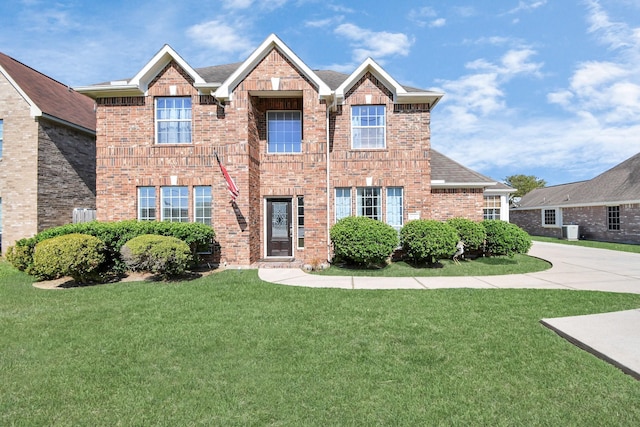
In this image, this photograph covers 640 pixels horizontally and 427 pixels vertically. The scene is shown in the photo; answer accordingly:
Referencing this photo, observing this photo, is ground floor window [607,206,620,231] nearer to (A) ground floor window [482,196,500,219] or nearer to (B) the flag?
(A) ground floor window [482,196,500,219]

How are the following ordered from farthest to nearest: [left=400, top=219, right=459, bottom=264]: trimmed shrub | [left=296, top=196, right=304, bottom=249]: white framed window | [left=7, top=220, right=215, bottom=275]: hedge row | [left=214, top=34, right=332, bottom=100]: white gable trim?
1. [left=296, top=196, right=304, bottom=249]: white framed window
2. [left=214, top=34, right=332, bottom=100]: white gable trim
3. [left=400, top=219, right=459, bottom=264]: trimmed shrub
4. [left=7, top=220, right=215, bottom=275]: hedge row

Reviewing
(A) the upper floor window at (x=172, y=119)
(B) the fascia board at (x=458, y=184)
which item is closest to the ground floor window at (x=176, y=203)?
(A) the upper floor window at (x=172, y=119)

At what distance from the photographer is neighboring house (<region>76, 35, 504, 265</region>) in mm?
10938

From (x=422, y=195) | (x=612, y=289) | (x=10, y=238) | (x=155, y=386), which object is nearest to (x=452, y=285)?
(x=612, y=289)

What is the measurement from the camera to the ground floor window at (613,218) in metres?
20.7

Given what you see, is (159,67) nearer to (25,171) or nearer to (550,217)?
(25,171)

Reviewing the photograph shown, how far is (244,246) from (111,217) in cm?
531

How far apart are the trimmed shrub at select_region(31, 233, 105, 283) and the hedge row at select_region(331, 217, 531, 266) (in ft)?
23.1

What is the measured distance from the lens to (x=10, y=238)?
1311cm

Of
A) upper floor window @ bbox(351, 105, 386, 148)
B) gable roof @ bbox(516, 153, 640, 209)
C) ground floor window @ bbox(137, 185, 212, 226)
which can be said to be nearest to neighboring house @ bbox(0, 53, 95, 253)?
ground floor window @ bbox(137, 185, 212, 226)

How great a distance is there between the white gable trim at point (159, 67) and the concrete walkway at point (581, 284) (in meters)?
7.50

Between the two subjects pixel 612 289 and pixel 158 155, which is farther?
pixel 158 155

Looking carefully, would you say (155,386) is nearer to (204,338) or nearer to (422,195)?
(204,338)

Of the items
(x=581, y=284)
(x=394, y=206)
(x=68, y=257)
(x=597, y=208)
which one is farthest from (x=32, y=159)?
(x=597, y=208)
